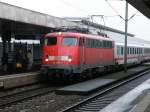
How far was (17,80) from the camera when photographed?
21.6 m

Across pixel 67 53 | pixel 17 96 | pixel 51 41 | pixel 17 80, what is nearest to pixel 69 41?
pixel 67 53

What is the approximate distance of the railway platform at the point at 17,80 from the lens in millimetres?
20138

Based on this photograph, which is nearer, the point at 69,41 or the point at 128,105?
the point at 128,105

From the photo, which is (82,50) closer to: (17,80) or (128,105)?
(17,80)

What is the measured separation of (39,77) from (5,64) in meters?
3.22

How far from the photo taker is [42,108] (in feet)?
48.5

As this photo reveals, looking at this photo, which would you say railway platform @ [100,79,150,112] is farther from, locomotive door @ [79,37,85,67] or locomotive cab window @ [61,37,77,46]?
locomotive cab window @ [61,37,77,46]

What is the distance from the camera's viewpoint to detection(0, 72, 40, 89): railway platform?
66.1 feet

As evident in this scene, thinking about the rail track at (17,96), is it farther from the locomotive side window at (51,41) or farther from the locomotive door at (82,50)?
the locomotive side window at (51,41)

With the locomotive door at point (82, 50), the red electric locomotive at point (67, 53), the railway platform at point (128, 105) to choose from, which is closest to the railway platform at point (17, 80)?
the red electric locomotive at point (67, 53)

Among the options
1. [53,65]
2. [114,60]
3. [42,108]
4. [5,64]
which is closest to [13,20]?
[53,65]

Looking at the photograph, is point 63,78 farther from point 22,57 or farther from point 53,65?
point 22,57

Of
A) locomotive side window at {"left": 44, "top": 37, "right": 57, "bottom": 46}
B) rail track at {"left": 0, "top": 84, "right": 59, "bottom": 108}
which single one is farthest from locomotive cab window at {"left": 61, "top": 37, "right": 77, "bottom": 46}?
rail track at {"left": 0, "top": 84, "right": 59, "bottom": 108}

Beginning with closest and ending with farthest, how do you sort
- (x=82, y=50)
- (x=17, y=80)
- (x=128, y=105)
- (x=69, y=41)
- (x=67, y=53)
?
(x=128, y=105) → (x=17, y=80) → (x=67, y=53) → (x=69, y=41) → (x=82, y=50)
